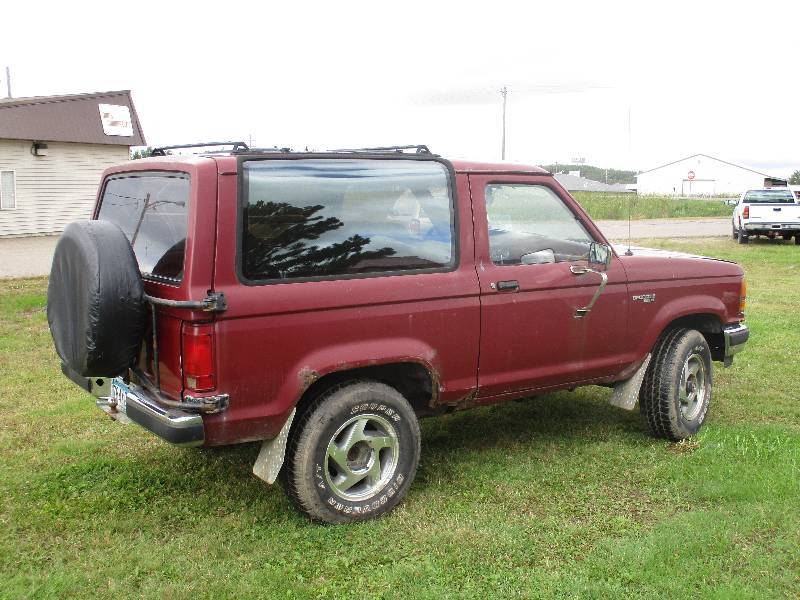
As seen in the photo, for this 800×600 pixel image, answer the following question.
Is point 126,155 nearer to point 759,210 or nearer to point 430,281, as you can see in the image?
point 759,210

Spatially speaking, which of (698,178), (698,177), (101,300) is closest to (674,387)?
(101,300)

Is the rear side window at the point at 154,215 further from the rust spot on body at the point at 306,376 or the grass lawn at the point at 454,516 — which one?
the grass lawn at the point at 454,516

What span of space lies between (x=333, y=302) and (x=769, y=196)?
72.9ft

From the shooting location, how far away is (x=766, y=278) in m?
14.4

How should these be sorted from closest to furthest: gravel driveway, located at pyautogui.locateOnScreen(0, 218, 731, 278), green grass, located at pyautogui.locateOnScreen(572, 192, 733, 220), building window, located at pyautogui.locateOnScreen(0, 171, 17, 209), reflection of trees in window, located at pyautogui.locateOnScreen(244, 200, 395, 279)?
reflection of trees in window, located at pyautogui.locateOnScreen(244, 200, 395, 279)
gravel driveway, located at pyautogui.locateOnScreen(0, 218, 731, 278)
building window, located at pyautogui.locateOnScreen(0, 171, 17, 209)
green grass, located at pyautogui.locateOnScreen(572, 192, 733, 220)

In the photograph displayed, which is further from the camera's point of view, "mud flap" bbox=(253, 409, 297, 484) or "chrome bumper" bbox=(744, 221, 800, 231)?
"chrome bumper" bbox=(744, 221, 800, 231)

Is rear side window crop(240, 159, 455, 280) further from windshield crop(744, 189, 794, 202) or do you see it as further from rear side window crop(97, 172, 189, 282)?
windshield crop(744, 189, 794, 202)

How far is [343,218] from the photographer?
4.23 meters

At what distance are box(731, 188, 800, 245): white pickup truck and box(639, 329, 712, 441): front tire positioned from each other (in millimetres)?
18303

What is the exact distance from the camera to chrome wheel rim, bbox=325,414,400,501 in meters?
4.26

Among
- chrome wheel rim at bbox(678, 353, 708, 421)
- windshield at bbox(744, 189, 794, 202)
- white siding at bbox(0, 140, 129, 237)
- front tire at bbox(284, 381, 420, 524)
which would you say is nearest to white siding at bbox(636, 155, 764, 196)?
windshield at bbox(744, 189, 794, 202)

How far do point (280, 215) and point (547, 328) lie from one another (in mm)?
1818

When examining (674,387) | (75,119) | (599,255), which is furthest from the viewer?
(75,119)

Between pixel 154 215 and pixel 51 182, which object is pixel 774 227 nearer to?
pixel 51 182
